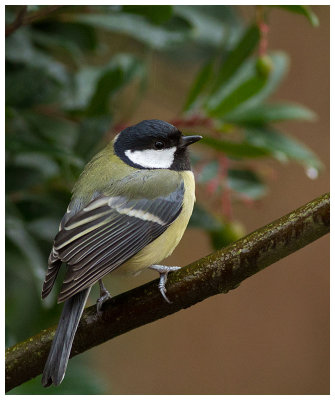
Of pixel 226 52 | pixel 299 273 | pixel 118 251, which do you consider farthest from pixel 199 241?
pixel 118 251

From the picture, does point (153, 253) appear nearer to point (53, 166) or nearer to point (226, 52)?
point (53, 166)

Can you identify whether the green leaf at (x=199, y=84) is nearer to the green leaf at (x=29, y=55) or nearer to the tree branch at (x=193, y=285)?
the green leaf at (x=29, y=55)

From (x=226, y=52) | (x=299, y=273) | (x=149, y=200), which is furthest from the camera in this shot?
(x=299, y=273)

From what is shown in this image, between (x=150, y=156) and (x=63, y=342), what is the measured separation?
39 cm

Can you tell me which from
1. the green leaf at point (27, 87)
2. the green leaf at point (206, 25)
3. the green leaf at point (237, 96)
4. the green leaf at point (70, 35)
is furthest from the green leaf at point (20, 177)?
the green leaf at point (206, 25)

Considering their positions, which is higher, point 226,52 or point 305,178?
point 226,52

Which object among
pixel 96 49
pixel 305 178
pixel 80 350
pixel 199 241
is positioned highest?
pixel 96 49

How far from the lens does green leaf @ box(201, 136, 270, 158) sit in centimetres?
122

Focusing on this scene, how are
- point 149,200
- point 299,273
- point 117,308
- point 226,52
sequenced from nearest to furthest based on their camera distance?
point 117,308, point 149,200, point 226,52, point 299,273

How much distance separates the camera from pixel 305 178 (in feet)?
6.86

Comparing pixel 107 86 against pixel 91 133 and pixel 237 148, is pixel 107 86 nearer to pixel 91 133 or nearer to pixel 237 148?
pixel 91 133

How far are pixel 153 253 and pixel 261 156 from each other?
0.33m

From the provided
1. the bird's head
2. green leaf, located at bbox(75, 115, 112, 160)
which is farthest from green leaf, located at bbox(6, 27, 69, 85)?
the bird's head

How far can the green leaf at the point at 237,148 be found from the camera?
1223 mm
